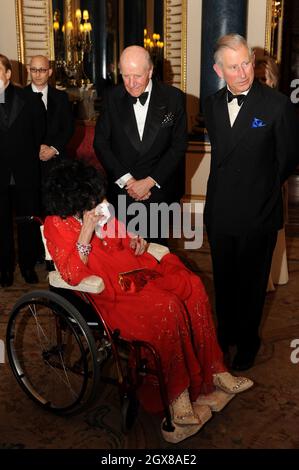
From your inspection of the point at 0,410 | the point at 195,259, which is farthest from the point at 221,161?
the point at 195,259

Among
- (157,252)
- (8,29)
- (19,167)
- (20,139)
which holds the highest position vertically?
(8,29)

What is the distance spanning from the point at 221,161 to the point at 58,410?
1.49m

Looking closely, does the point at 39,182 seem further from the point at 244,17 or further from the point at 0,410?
the point at 244,17

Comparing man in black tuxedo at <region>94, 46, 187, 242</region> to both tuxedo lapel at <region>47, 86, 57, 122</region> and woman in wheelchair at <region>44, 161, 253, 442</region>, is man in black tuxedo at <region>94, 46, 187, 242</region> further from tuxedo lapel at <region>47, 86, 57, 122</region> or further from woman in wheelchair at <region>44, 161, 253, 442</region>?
tuxedo lapel at <region>47, 86, 57, 122</region>

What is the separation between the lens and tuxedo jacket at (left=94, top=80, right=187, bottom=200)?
3770 millimetres

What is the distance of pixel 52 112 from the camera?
5000 millimetres

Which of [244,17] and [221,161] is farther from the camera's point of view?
[244,17]

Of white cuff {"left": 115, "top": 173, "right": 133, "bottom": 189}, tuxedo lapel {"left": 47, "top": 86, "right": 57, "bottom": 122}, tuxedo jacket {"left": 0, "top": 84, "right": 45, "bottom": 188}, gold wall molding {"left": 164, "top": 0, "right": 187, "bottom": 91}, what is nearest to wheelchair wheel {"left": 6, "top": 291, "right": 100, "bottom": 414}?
white cuff {"left": 115, "top": 173, "right": 133, "bottom": 189}

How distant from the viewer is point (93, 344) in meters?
2.63

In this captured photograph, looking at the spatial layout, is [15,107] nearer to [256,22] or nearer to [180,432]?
[180,432]

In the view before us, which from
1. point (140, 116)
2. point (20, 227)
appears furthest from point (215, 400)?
point (20, 227)

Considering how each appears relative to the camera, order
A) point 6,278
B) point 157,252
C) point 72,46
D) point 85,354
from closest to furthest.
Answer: point 85,354
point 157,252
point 6,278
point 72,46

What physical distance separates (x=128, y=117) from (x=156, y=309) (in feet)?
4.84

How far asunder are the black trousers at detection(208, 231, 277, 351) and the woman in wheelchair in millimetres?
412
